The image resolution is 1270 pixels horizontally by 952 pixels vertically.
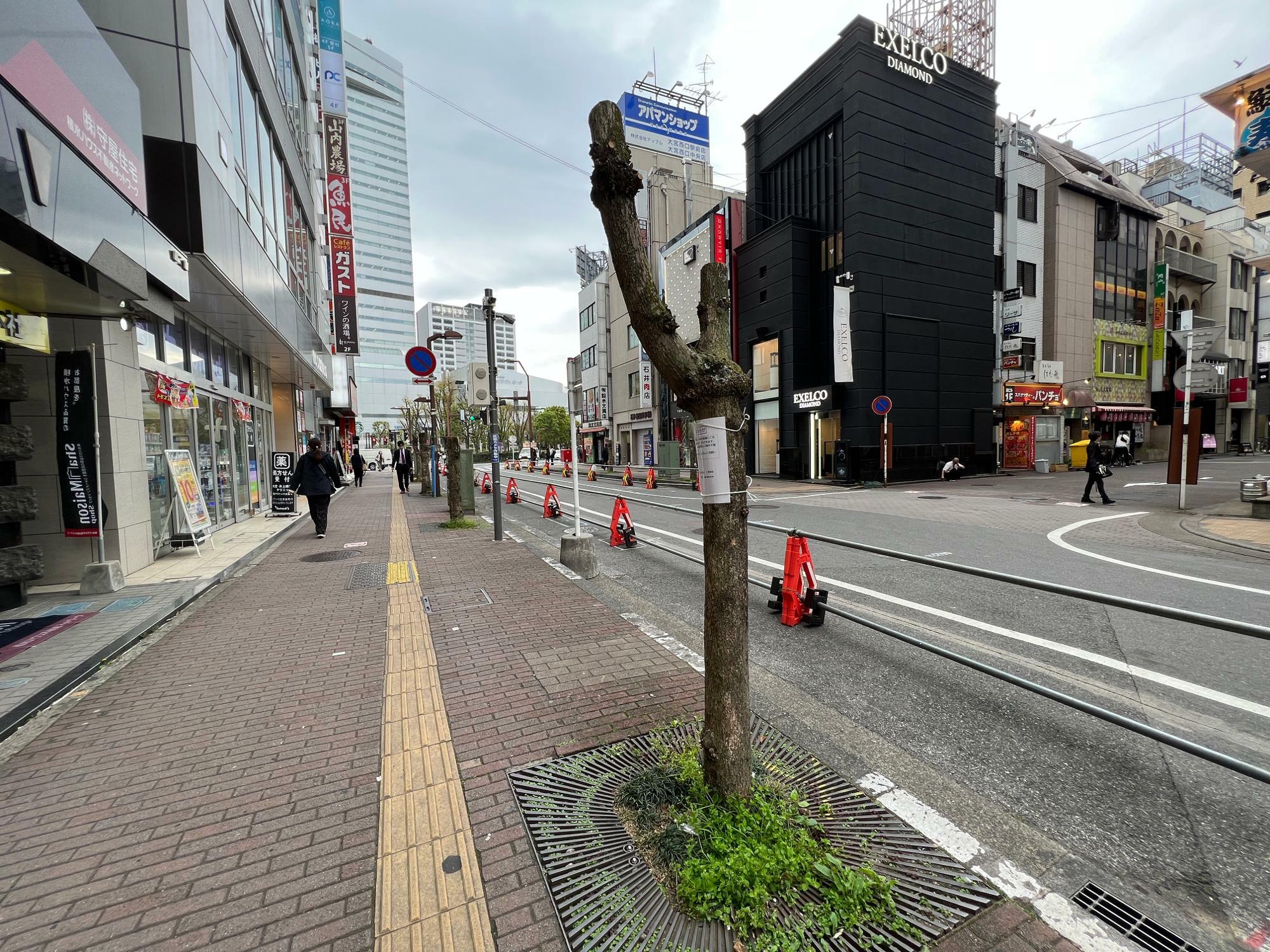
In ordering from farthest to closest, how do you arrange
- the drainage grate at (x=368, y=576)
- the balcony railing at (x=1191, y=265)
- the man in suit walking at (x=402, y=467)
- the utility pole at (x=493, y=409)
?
the balcony railing at (x=1191, y=265) → the man in suit walking at (x=402, y=467) → the utility pole at (x=493, y=409) → the drainage grate at (x=368, y=576)

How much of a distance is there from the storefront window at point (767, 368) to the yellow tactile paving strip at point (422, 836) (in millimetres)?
24289

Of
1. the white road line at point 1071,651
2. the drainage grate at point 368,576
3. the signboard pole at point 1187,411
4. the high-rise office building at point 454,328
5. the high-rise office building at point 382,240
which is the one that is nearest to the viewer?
the white road line at point 1071,651

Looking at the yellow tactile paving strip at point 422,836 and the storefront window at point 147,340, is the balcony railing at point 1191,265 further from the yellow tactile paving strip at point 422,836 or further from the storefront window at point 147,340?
the storefront window at point 147,340

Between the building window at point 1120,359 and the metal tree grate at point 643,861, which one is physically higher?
the building window at point 1120,359

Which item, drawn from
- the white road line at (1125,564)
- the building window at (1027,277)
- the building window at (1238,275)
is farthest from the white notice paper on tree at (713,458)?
the building window at (1238,275)

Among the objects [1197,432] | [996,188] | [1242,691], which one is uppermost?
[996,188]

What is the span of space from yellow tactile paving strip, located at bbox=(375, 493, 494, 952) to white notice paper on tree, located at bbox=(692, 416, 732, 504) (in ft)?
6.01

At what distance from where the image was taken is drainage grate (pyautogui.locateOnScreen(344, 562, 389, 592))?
22.5ft

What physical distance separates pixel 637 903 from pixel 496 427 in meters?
9.71

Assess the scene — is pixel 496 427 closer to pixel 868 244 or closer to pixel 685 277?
pixel 868 244

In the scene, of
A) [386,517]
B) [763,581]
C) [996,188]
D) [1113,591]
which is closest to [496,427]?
[386,517]

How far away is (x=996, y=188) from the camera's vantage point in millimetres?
27969

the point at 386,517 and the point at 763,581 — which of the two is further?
the point at 386,517

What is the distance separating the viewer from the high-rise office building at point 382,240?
99.2 meters
